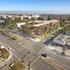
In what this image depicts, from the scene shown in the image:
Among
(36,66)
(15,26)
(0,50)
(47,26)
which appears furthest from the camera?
(15,26)

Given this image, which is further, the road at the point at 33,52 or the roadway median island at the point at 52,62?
the road at the point at 33,52

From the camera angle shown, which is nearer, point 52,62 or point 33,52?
point 52,62

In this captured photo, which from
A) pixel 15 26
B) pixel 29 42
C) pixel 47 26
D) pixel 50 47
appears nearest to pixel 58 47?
pixel 50 47

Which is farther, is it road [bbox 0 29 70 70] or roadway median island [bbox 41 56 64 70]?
road [bbox 0 29 70 70]

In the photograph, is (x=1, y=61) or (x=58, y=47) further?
(x=58, y=47)

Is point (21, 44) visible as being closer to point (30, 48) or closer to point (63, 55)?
point (30, 48)

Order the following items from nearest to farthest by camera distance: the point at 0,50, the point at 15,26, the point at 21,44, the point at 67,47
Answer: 1. the point at 0,50
2. the point at 67,47
3. the point at 21,44
4. the point at 15,26

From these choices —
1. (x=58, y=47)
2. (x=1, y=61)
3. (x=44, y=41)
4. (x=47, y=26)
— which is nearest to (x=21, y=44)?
(x=44, y=41)

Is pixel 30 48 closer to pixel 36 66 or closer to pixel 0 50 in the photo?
pixel 0 50

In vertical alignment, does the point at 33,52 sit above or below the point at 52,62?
below
